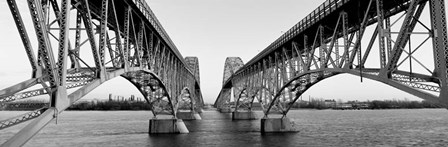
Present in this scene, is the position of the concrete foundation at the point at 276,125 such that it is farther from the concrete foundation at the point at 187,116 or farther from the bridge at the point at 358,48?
the concrete foundation at the point at 187,116

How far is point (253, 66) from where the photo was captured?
69.4 m

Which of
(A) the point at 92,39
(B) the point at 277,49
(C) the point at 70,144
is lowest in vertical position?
(C) the point at 70,144

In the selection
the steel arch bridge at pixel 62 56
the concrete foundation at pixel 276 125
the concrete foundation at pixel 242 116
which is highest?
the steel arch bridge at pixel 62 56

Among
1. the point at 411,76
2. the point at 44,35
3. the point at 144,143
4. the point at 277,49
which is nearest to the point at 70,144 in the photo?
the point at 144,143

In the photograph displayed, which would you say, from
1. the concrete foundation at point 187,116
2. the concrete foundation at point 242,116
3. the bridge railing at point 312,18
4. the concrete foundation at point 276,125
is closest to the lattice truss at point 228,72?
the concrete foundation at point 242,116

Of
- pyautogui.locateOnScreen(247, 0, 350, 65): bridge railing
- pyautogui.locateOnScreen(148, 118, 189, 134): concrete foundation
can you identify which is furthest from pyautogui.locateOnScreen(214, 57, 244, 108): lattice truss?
pyautogui.locateOnScreen(247, 0, 350, 65): bridge railing

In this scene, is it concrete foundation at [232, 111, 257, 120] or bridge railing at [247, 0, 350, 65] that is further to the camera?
concrete foundation at [232, 111, 257, 120]

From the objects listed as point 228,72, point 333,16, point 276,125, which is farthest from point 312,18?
point 228,72

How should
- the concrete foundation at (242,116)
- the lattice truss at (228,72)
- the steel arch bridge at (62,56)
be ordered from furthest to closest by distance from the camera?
the lattice truss at (228,72) < the concrete foundation at (242,116) < the steel arch bridge at (62,56)

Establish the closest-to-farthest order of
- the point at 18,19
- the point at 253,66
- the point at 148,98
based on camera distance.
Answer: the point at 18,19 < the point at 148,98 < the point at 253,66

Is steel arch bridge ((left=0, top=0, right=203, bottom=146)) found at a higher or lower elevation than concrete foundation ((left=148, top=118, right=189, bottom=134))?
higher

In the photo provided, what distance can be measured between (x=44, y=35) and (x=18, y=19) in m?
1.01

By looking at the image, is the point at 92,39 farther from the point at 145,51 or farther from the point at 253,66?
the point at 253,66

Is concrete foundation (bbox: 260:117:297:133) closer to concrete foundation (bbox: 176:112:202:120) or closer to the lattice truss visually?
concrete foundation (bbox: 176:112:202:120)
